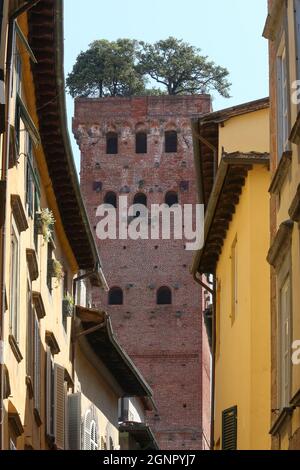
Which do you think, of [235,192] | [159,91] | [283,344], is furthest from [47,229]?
[159,91]

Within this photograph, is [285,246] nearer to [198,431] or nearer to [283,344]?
[283,344]

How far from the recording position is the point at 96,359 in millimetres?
31141

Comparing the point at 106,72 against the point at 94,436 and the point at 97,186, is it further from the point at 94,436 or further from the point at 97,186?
the point at 94,436

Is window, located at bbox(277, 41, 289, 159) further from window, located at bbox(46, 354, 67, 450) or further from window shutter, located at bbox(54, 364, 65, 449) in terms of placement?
window shutter, located at bbox(54, 364, 65, 449)

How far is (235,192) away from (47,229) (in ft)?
8.81

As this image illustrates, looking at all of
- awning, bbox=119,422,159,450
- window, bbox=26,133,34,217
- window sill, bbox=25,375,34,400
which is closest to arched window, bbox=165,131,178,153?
awning, bbox=119,422,159,450

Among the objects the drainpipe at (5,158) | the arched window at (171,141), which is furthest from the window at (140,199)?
the drainpipe at (5,158)

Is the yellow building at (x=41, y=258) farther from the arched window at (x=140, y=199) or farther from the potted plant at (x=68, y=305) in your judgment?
the arched window at (x=140, y=199)

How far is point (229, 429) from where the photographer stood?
74.8ft

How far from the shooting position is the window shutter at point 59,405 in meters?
24.3

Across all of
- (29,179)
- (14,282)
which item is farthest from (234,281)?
(14,282)

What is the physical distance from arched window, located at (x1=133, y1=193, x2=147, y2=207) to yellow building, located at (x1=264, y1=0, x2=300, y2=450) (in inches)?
2120

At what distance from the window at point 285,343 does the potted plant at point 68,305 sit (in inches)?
389
